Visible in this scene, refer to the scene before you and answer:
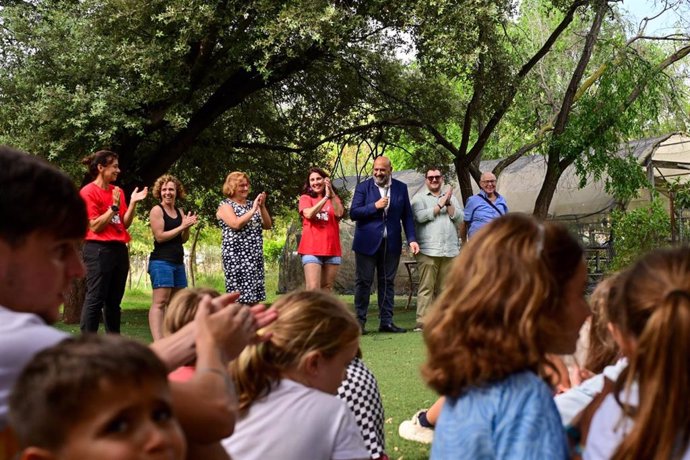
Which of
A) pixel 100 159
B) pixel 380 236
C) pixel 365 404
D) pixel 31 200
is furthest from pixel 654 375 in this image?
pixel 380 236

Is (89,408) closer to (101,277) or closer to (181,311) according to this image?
(181,311)

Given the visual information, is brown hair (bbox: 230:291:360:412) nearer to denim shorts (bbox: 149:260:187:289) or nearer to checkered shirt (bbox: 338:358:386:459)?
checkered shirt (bbox: 338:358:386:459)

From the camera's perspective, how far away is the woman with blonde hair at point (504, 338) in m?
2.02

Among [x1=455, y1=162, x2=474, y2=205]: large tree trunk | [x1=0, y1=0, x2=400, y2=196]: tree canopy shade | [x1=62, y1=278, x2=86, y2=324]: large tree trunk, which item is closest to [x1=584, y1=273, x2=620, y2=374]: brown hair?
[x1=0, y1=0, x2=400, y2=196]: tree canopy shade

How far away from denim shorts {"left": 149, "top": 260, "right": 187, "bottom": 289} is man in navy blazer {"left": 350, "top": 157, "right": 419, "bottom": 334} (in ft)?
7.69

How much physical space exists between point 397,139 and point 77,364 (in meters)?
14.6

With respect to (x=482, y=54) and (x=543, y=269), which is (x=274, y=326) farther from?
(x=482, y=54)

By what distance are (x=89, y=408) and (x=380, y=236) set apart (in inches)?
349

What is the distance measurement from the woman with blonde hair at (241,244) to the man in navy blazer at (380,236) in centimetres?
166

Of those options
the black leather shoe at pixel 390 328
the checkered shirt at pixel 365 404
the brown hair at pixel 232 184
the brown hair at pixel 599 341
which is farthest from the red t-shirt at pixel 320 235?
the brown hair at pixel 599 341

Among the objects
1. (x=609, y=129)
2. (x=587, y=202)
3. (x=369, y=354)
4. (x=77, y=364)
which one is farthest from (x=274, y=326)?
(x=587, y=202)

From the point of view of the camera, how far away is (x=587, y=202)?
59.2 feet

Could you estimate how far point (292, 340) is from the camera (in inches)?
108

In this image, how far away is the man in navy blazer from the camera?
10.3 meters
